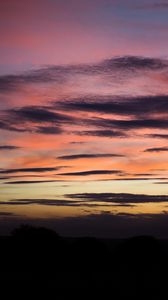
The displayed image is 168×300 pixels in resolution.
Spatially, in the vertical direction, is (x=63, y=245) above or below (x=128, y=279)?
above

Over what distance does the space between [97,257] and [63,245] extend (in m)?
4.00

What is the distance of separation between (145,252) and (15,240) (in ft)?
50.0

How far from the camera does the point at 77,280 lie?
42.4m

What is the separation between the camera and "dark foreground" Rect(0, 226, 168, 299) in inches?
1406

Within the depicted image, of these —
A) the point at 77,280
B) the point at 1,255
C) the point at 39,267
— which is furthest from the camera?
the point at 1,255

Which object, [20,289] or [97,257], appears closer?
[20,289]

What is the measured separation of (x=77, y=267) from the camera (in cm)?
5366

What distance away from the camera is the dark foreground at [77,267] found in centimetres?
3572

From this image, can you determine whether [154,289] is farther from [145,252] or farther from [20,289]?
[145,252]

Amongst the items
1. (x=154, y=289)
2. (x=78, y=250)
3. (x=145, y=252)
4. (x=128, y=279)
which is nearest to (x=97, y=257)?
(x=78, y=250)

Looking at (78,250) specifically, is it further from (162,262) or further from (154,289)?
(154,289)

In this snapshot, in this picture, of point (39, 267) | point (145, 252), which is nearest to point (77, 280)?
→ point (39, 267)

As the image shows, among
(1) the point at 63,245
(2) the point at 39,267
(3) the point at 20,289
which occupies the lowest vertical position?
(3) the point at 20,289

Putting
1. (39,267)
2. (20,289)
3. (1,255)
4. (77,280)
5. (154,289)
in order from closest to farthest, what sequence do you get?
1. (20,289)
2. (154,289)
3. (77,280)
4. (39,267)
5. (1,255)
